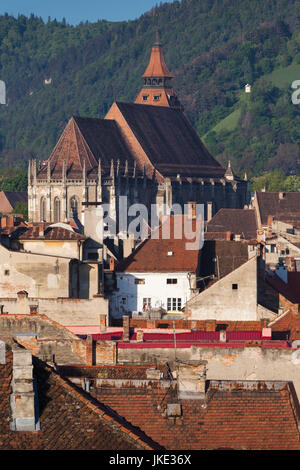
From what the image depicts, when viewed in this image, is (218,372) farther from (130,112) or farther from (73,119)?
(130,112)

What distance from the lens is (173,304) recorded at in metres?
56.8

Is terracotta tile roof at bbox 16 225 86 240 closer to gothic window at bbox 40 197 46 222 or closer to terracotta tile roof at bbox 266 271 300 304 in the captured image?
terracotta tile roof at bbox 266 271 300 304

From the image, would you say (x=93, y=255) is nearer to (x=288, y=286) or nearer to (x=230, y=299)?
(x=288, y=286)

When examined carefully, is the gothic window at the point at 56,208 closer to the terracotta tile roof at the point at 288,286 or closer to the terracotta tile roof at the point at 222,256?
the terracotta tile roof at the point at 222,256

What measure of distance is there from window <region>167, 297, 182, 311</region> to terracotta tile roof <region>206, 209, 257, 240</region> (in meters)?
57.0

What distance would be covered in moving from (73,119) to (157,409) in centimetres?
14228

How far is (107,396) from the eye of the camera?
81.6 feet

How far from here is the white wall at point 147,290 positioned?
56781mm

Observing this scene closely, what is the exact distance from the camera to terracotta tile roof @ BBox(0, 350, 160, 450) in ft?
69.2


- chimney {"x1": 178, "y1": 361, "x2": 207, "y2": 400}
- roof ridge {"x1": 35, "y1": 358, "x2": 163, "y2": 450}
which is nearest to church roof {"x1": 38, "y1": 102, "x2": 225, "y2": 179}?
chimney {"x1": 178, "y1": 361, "x2": 207, "y2": 400}

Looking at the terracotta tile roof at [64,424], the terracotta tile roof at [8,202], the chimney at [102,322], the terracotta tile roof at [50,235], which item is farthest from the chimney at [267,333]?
the terracotta tile roof at [8,202]

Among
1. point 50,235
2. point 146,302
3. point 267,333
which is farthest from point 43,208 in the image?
point 267,333
